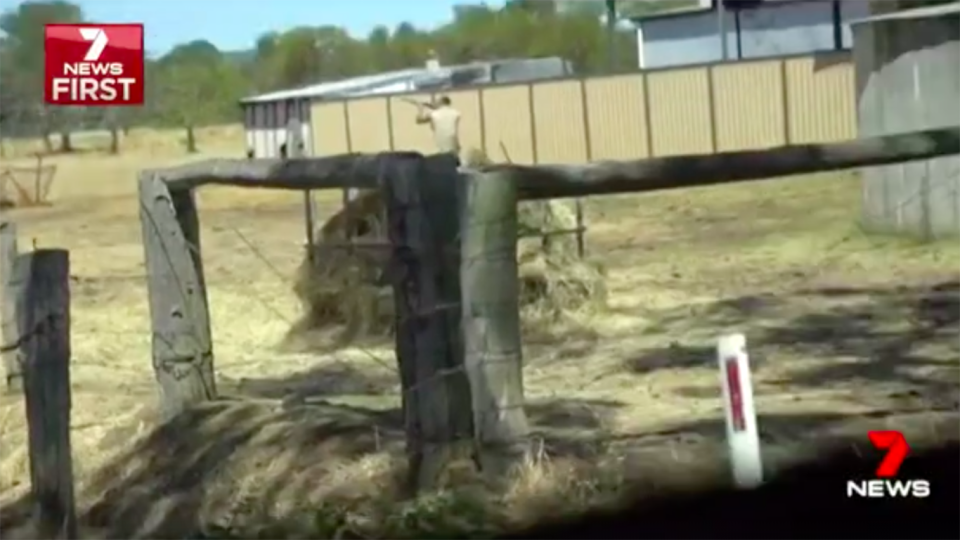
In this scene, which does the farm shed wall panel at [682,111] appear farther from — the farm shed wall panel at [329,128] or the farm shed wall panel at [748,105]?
the farm shed wall panel at [329,128]

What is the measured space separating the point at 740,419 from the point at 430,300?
102 centimetres

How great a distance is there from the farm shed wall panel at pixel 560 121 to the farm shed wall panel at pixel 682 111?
1.82 metres

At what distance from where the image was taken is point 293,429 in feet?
25.5

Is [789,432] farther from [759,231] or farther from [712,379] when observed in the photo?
[759,231]

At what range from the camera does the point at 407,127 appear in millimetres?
45312

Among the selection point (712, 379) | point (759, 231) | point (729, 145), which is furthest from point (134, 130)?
point (712, 379)

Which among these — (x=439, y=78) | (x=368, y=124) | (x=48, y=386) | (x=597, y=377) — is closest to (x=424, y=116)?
(x=368, y=124)

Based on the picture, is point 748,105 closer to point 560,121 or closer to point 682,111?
point 682,111

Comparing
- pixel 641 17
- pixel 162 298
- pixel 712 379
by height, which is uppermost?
pixel 641 17

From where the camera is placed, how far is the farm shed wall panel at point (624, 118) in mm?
40219

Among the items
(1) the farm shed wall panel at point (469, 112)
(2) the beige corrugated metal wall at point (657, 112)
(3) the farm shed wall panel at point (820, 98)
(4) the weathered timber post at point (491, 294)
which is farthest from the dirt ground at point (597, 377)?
(1) the farm shed wall panel at point (469, 112)

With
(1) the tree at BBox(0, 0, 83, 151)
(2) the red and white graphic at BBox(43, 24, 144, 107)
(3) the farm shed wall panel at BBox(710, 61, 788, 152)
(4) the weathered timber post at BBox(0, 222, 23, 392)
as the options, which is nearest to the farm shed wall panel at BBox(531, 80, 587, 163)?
(3) the farm shed wall panel at BBox(710, 61, 788, 152)

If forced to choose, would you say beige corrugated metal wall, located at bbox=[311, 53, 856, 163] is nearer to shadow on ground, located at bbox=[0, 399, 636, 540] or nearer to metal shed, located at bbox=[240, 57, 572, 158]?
metal shed, located at bbox=[240, 57, 572, 158]

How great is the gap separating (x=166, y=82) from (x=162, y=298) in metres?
41.0
